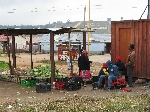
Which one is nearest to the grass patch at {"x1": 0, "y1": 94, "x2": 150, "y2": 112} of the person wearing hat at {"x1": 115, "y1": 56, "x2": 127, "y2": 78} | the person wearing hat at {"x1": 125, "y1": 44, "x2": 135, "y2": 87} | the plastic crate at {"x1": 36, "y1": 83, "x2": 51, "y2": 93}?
the plastic crate at {"x1": 36, "y1": 83, "x2": 51, "y2": 93}

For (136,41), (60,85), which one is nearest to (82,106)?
(60,85)

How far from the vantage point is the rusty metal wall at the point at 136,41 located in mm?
16625

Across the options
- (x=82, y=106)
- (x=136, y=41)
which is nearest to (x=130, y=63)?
(x=136, y=41)

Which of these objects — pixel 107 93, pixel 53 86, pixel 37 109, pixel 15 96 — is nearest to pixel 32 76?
pixel 53 86

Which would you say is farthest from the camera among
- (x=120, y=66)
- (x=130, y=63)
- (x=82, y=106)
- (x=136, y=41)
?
(x=136, y=41)

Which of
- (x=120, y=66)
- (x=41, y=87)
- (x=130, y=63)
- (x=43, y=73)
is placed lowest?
(x=41, y=87)

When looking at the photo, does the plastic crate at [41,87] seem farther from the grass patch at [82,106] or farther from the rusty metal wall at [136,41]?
the rusty metal wall at [136,41]

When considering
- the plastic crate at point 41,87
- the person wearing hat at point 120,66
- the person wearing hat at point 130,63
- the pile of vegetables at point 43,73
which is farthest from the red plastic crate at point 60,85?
the person wearing hat at point 130,63

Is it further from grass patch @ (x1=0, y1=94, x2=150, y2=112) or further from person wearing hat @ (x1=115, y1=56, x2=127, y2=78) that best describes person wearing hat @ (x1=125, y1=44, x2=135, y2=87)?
grass patch @ (x1=0, y1=94, x2=150, y2=112)

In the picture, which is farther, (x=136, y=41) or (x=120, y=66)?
(x=136, y=41)

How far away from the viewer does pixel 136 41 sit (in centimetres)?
1702

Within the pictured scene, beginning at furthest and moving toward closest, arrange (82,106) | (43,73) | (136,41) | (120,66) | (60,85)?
(43,73)
(136,41)
(120,66)
(60,85)
(82,106)

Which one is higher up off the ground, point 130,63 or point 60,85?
point 130,63

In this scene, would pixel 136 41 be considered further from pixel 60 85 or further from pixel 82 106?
pixel 82 106
